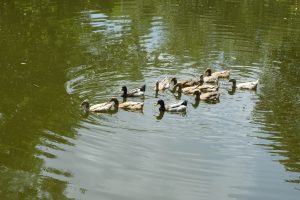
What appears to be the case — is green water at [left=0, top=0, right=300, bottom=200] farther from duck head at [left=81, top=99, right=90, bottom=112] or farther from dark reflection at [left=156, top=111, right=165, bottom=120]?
duck head at [left=81, top=99, right=90, bottom=112]

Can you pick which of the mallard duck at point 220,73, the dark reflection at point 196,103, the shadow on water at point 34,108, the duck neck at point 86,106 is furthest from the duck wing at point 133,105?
the mallard duck at point 220,73

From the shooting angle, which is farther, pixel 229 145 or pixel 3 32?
pixel 3 32

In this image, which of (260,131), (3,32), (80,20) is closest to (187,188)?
(260,131)

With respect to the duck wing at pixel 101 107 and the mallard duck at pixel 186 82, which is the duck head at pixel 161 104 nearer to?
the duck wing at pixel 101 107

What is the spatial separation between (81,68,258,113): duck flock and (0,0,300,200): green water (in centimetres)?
27

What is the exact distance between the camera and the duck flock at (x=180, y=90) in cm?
1395

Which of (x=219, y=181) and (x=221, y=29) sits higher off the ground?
(x=221, y=29)

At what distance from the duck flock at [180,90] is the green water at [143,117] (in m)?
0.27

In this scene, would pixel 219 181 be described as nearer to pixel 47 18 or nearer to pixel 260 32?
pixel 260 32

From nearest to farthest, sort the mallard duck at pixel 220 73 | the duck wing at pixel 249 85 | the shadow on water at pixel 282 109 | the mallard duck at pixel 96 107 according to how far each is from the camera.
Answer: the shadow on water at pixel 282 109
the mallard duck at pixel 96 107
the duck wing at pixel 249 85
the mallard duck at pixel 220 73

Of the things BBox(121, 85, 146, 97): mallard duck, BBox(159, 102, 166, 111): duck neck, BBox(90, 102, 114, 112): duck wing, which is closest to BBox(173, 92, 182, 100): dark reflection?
BBox(121, 85, 146, 97): mallard duck

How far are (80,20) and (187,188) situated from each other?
1648 cm

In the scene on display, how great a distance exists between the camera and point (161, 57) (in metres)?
19.0

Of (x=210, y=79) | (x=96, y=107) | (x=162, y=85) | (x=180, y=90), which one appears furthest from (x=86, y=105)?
(x=210, y=79)
